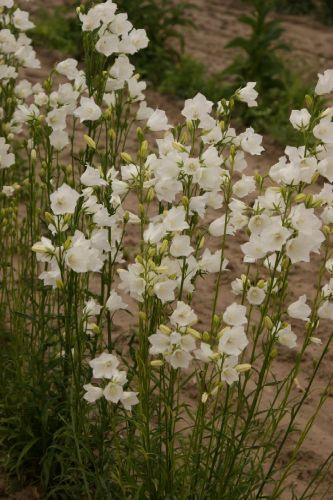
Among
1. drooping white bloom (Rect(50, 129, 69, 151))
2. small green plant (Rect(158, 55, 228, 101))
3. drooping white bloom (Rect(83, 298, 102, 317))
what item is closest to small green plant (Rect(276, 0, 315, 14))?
small green plant (Rect(158, 55, 228, 101))

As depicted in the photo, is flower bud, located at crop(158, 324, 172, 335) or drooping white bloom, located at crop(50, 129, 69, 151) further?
drooping white bloom, located at crop(50, 129, 69, 151)

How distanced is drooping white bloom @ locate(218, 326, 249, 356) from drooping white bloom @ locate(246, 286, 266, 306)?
0.74 ft

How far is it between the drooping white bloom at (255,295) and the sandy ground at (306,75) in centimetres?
100

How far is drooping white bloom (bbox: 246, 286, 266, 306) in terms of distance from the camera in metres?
2.28

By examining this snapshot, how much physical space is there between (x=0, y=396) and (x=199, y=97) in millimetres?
1459

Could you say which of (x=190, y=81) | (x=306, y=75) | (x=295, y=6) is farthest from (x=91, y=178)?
(x=295, y=6)

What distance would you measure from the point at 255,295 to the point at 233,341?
249 mm

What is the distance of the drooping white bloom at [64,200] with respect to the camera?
7.14ft

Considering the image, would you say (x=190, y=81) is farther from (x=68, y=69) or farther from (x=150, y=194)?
(x=150, y=194)

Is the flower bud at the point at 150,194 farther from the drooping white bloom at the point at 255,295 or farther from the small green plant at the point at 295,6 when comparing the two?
the small green plant at the point at 295,6

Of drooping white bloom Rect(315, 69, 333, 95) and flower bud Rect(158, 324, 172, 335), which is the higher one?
drooping white bloom Rect(315, 69, 333, 95)

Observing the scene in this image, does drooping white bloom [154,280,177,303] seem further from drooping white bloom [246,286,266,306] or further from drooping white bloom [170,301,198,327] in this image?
drooping white bloom [246,286,266,306]

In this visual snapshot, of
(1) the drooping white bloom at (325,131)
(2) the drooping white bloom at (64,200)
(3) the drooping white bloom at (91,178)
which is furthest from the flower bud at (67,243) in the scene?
(1) the drooping white bloom at (325,131)

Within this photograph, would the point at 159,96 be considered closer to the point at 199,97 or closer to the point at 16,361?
the point at 16,361
